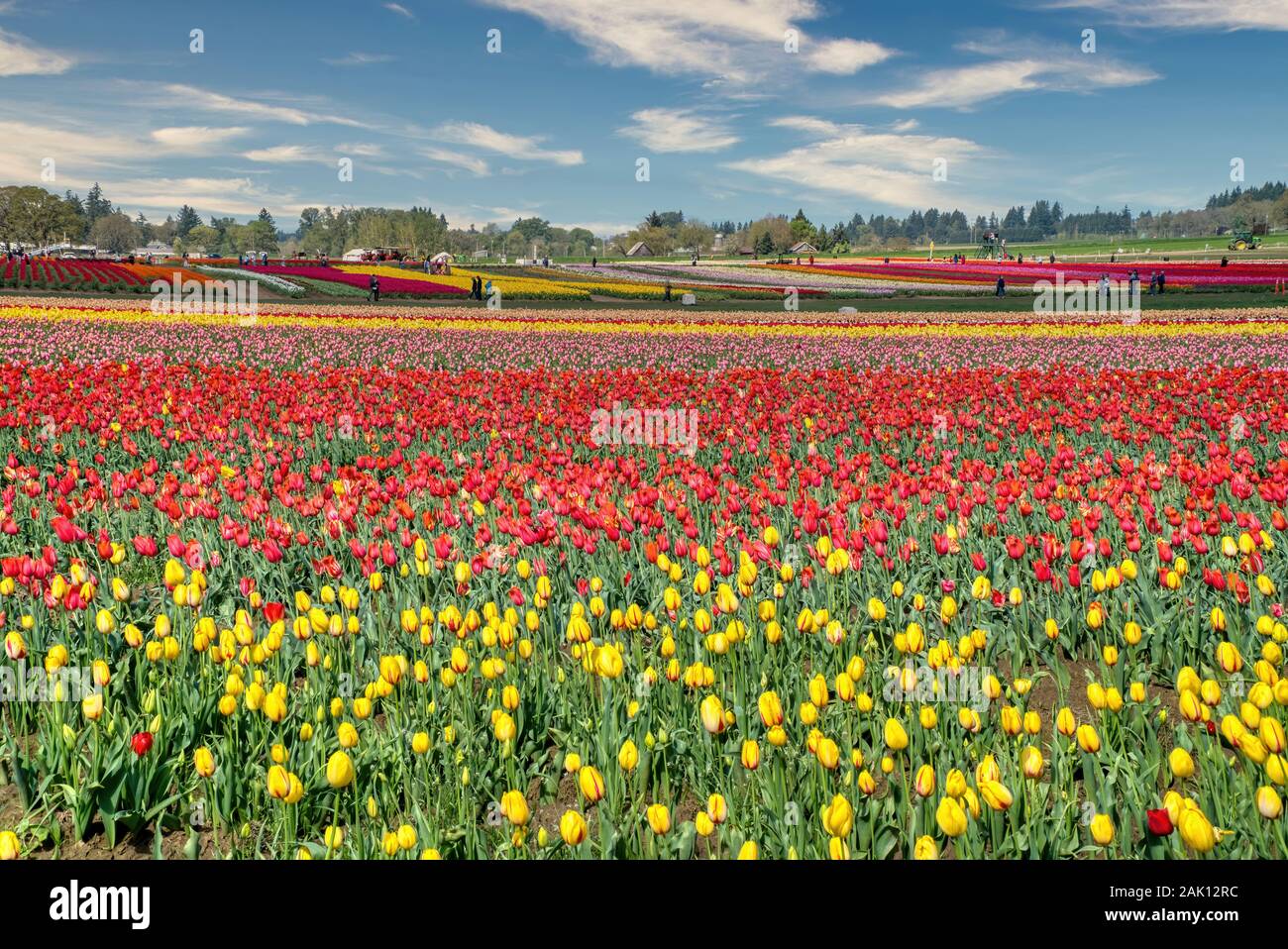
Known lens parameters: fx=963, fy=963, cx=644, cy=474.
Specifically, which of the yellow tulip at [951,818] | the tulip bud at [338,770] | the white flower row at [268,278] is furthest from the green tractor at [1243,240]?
the tulip bud at [338,770]

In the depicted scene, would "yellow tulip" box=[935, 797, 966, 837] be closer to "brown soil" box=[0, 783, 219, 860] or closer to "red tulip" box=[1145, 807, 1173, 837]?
"red tulip" box=[1145, 807, 1173, 837]

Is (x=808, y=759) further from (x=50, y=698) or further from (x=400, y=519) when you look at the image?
(x=400, y=519)

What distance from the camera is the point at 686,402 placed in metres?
11.9

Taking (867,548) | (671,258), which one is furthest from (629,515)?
(671,258)

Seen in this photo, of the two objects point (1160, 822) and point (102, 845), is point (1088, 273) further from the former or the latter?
point (102, 845)

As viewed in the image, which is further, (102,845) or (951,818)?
(102,845)

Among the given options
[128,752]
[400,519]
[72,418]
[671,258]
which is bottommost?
[128,752]

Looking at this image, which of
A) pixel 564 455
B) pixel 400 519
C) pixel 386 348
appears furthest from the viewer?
pixel 386 348

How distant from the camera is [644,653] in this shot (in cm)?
475

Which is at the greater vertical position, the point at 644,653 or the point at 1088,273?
the point at 1088,273

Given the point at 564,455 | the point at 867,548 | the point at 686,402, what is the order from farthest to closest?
the point at 686,402, the point at 564,455, the point at 867,548

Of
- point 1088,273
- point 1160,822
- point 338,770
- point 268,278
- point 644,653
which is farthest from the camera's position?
point 1088,273

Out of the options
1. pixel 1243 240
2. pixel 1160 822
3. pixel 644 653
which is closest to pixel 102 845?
pixel 644 653
